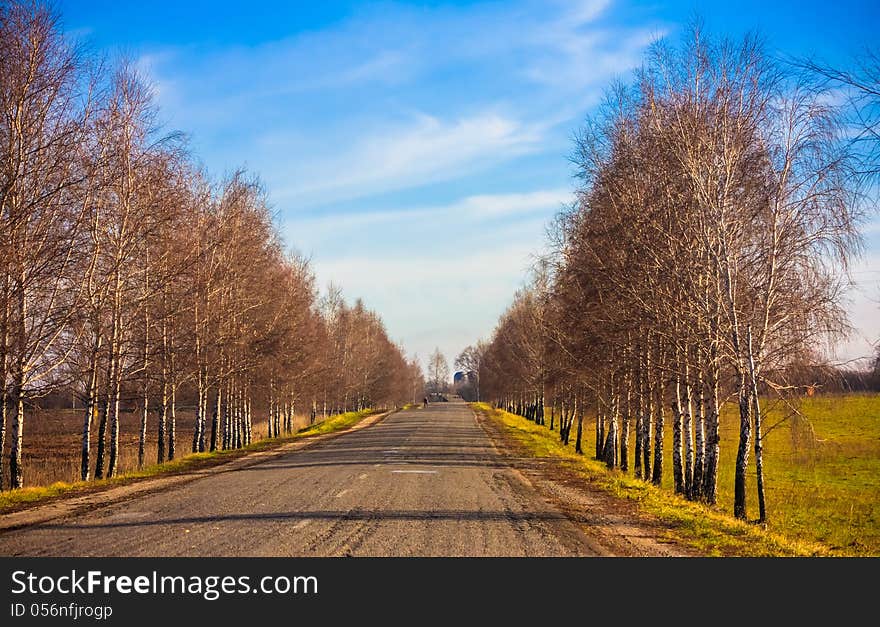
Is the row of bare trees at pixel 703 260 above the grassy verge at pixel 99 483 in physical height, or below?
above

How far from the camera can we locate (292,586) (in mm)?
7469

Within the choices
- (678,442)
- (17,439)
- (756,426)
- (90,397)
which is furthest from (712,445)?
(17,439)

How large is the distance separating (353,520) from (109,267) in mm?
13165

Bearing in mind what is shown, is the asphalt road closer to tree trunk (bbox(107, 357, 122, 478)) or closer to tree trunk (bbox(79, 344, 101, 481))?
tree trunk (bbox(107, 357, 122, 478))

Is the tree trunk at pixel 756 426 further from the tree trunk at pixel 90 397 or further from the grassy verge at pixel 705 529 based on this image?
the tree trunk at pixel 90 397

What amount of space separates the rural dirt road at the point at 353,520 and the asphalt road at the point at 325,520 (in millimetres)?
18

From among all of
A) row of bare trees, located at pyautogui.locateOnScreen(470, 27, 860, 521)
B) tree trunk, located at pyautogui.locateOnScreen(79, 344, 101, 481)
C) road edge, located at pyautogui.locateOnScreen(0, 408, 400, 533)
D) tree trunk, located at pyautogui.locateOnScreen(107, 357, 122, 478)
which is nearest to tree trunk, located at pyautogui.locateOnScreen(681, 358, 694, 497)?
row of bare trees, located at pyautogui.locateOnScreen(470, 27, 860, 521)

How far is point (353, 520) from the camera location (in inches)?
460

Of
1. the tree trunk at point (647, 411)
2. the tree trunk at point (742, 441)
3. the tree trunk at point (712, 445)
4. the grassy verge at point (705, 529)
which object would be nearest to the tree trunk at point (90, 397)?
the grassy verge at point (705, 529)

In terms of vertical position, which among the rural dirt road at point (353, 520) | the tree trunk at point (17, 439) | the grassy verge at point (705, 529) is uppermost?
the tree trunk at point (17, 439)

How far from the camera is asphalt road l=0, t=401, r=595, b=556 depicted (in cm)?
928

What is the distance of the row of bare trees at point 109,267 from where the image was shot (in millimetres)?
15594

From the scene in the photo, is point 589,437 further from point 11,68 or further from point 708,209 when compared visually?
point 11,68

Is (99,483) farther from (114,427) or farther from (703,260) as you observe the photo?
(703,260)
